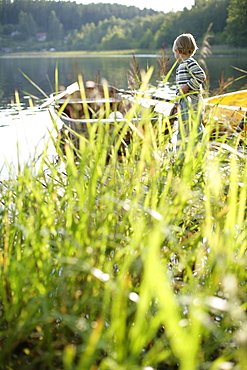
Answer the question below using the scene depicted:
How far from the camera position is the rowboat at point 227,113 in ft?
6.38

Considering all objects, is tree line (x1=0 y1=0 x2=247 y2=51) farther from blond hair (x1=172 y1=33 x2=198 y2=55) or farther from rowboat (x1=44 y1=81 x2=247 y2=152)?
blond hair (x1=172 y1=33 x2=198 y2=55)

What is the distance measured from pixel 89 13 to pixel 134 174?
299 ft

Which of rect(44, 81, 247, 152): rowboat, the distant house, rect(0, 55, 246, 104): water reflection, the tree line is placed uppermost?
rect(44, 81, 247, 152): rowboat

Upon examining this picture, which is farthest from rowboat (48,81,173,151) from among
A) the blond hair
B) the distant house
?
the distant house

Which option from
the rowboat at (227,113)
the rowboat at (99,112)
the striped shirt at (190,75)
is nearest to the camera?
the rowboat at (99,112)

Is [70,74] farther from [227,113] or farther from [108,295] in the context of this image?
[108,295]

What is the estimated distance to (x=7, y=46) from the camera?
78.5 meters

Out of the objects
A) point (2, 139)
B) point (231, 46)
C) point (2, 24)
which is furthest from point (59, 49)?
point (2, 139)

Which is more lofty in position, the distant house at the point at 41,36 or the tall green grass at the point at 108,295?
the tall green grass at the point at 108,295

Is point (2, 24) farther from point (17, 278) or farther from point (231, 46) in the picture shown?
point (17, 278)

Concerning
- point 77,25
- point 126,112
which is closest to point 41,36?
point 77,25

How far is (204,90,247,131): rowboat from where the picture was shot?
6.38 ft

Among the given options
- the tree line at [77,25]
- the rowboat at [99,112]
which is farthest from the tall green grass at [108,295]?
the tree line at [77,25]

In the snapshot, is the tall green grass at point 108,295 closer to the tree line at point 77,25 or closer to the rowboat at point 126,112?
the rowboat at point 126,112
